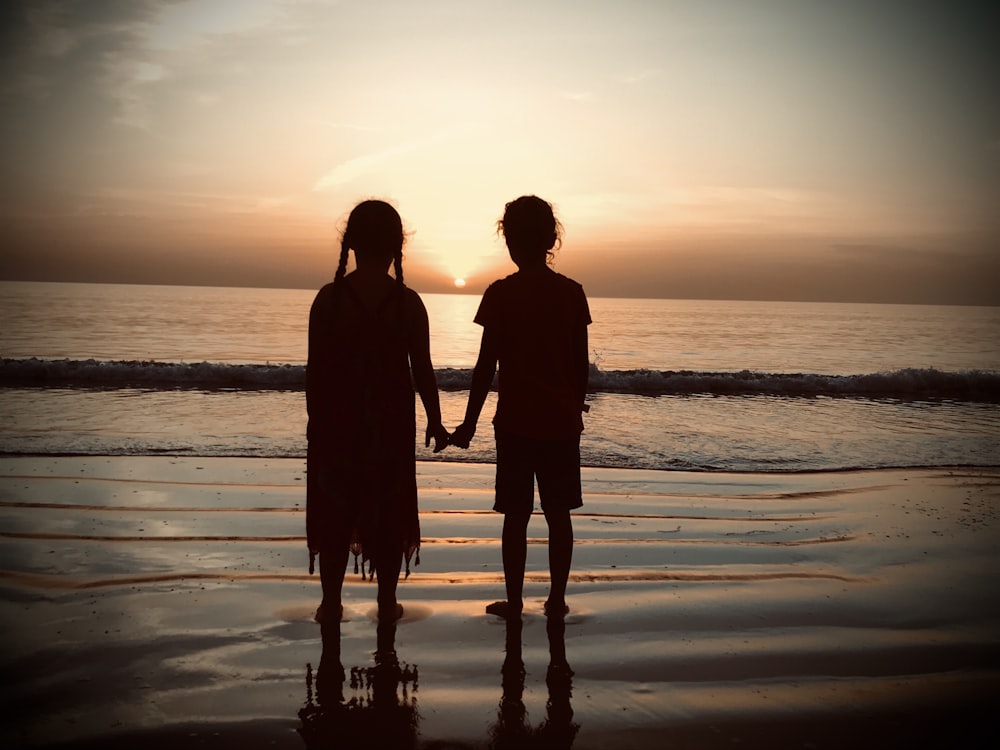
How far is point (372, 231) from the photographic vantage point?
346 cm

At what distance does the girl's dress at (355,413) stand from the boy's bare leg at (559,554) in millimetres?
934

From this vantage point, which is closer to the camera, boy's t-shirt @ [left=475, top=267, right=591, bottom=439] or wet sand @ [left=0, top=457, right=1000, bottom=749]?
wet sand @ [left=0, top=457, right=1000, bottom=749]

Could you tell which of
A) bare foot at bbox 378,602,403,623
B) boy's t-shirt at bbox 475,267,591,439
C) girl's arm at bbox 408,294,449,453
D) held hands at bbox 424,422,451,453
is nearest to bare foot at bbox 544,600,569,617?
bare foot at bbox 378,602,403,623

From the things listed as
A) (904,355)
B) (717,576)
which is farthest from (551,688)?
(904,355)

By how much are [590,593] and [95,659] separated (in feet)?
8.83

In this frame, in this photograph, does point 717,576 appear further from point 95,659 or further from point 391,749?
point 95,659

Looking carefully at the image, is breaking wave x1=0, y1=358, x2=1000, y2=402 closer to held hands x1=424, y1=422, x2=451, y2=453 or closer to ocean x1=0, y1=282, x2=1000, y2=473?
ocean x1=0, y1=282, x2=1000, y2=473

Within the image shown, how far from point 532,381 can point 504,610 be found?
1325 millimetres

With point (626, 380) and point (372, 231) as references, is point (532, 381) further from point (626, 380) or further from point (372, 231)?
point (626, 380)

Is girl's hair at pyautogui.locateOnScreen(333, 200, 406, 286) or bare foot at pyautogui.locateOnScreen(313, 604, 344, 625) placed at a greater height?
girl's hair at pyautogui.locateOnScreen(333, 200, 406, 286)

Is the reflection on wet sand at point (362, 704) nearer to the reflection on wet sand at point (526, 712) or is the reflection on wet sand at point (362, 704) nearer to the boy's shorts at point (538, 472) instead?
the reflection on wet sand at point (526, 712)

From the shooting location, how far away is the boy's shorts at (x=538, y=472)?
152 inches

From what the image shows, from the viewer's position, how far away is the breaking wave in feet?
57.0

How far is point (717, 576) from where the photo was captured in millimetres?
4750
